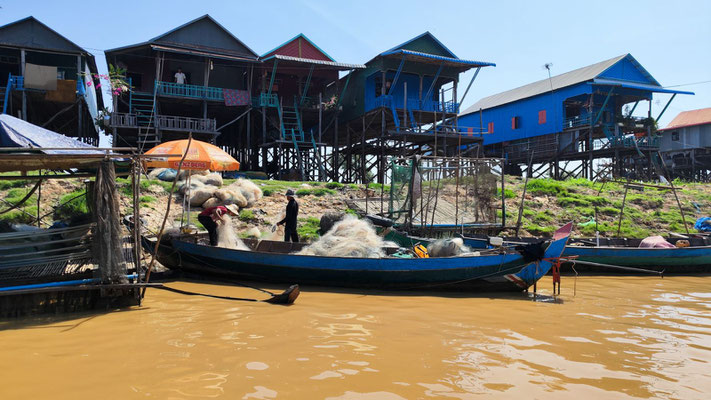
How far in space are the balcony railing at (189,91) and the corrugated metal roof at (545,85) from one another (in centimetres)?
1920

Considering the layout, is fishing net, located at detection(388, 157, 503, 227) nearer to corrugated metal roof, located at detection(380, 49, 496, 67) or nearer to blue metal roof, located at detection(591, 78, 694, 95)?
corrugated metal roof, located at detection(380, 49, 496, 67)

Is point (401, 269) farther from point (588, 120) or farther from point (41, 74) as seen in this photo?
point (588, 120)

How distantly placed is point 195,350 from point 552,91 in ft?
90.0

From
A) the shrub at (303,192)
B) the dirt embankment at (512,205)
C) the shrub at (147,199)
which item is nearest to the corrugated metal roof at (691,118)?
the dirt embankment at (512,205)

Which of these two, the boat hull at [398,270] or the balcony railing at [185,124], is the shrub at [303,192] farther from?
the boat hull at [398,270]

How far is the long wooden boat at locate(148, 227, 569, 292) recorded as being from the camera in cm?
805

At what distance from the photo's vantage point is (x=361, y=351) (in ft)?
15.7

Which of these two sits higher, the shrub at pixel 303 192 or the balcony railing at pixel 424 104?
the balcony railing at pixel 424 104

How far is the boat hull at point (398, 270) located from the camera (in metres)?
8.06

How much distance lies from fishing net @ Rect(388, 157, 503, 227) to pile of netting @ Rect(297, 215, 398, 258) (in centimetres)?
160

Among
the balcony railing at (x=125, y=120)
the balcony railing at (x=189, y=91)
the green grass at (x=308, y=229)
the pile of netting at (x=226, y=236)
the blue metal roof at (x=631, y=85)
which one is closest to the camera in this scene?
the pile of netting at (x=226, y=236)

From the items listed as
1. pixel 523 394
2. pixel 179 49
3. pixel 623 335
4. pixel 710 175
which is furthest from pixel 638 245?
pixel 710 175

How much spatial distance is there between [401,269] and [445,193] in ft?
15.0

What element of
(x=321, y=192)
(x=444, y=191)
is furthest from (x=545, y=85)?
(x=444, y=191)
